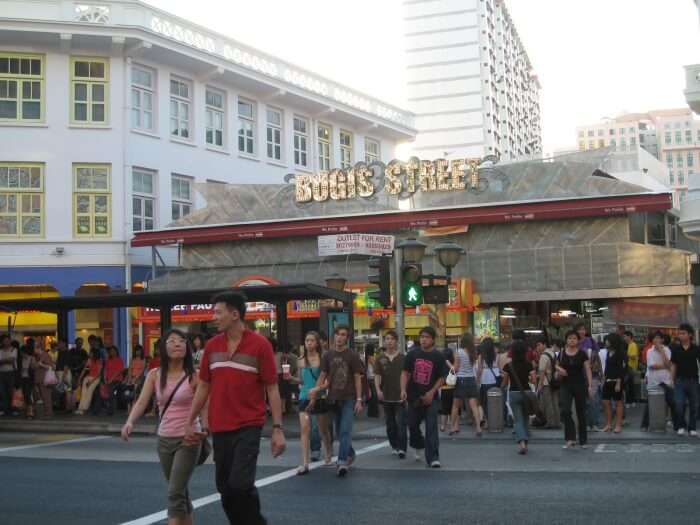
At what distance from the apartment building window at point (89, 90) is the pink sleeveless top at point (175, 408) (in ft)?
85.4

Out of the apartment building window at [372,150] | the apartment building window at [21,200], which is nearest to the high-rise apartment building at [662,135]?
the apartment building window at [372,150]

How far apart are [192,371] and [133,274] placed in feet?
84.0

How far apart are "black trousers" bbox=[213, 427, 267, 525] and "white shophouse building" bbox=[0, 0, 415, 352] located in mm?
25520

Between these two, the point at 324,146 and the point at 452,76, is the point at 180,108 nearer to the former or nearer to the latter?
the point at 324,146

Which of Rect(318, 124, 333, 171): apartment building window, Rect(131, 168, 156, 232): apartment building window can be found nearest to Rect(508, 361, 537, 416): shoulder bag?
Rect(131, 168, 156, 232): apartment building window

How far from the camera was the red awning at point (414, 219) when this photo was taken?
26.0m

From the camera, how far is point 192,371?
712cm

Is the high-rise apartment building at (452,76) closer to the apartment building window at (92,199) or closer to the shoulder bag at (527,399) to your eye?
the apartment building window at (92,199)

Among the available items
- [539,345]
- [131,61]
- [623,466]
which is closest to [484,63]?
[131,61]

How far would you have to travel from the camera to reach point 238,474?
615 centimetres

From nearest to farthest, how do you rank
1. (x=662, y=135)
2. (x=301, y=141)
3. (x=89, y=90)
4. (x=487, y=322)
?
(x=487, y=322) → (x=89, y=90) → (x=301, y=141) → (x=662, y=135)

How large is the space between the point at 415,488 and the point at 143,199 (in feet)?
80.2

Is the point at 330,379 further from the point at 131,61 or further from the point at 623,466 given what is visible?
the point at 131,61

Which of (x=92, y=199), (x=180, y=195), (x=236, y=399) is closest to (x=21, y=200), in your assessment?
(x=92, y=199)
